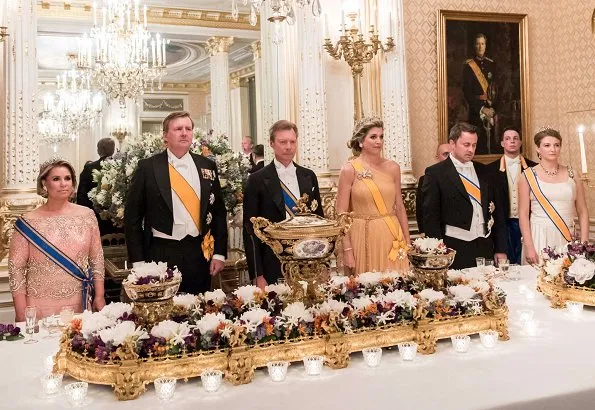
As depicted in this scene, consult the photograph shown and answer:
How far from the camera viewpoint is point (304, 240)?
2104 mm

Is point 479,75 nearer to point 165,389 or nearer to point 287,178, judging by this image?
point 287,178

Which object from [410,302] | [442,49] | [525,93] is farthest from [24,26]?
[525,93]

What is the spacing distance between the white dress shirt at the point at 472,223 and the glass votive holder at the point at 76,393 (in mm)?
2893

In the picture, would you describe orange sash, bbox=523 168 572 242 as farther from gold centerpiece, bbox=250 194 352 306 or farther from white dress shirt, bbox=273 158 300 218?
gold centerpiece, bbox=250 194 352 306

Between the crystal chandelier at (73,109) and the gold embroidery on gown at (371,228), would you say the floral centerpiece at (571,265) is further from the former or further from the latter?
the crystal chandelier at (73,109)

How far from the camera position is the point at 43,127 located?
13.5m

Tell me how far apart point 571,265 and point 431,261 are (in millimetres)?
654

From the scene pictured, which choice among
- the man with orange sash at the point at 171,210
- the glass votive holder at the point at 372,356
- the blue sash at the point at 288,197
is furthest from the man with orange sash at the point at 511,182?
the glass votive holder at the point at 372,356

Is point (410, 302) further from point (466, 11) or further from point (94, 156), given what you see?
point (94, 156)

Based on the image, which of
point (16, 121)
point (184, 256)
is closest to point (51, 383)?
point (184, 256)

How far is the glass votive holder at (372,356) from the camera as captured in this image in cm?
192

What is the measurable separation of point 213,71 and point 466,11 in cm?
646

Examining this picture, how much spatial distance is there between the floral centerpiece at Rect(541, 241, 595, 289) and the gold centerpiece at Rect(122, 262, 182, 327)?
5.28 ft

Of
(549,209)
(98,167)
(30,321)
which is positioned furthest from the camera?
(98,167)
